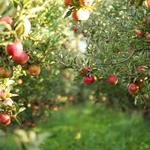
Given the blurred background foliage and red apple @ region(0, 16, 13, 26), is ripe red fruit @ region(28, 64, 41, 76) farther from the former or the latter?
red apple @ region(0, 16, 13, 26)

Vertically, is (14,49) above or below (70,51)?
above

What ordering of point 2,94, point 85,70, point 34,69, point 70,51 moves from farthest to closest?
point 70,51 → point 85,70 → point 34,69 → point 2,94

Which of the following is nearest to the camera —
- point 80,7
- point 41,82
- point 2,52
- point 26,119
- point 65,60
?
point 80,7

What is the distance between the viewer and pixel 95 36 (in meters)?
7.86

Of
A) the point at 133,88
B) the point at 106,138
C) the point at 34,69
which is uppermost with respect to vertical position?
the point at 34,69

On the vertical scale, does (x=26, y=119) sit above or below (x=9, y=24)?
below

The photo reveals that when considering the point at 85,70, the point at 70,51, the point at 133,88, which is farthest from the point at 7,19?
the point at 70,51

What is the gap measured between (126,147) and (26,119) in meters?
3.57

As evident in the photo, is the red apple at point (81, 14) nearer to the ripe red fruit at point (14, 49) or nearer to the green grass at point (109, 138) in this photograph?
the ripe red fruit at point (14, 49)

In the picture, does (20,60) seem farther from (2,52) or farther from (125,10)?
(125,10)

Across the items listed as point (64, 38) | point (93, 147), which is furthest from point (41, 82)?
point (93, 147)

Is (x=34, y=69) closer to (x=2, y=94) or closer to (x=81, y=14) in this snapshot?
(x=2, y=94)

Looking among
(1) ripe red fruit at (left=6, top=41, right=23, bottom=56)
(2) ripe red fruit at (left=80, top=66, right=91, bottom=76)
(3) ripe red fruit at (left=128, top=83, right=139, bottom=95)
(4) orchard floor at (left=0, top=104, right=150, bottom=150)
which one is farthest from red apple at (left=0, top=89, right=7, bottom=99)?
(4) orchard floor at (left=0, top=104, right=150, bottom=150)

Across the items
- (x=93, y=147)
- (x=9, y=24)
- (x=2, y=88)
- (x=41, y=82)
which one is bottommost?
(x=93, y=147)
